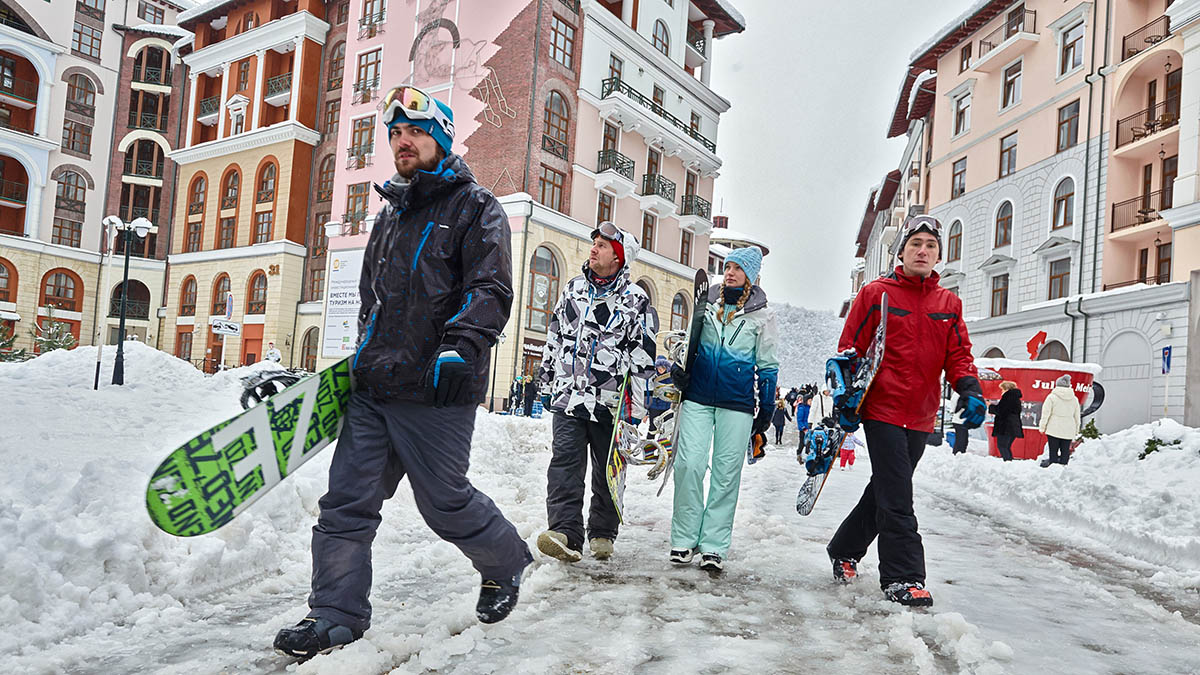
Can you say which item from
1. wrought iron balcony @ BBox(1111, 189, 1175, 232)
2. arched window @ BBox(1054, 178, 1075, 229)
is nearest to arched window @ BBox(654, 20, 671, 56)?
arched window @ BBox(1054, 178, 1075, 229)

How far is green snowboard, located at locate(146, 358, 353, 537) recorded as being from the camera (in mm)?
2818

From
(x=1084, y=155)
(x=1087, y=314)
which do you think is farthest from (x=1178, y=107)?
(x=1087, y=314)

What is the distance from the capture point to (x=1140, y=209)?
84.5 ft

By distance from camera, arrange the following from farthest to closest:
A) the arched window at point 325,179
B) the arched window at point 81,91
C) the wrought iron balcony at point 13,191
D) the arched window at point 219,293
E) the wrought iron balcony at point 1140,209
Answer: the arched window at point 81,91, the wrought iron balcony at point 13,191, the arched window at point 219,293, the arched window at point 325,179, the wrought iron balcony at point 1140,209

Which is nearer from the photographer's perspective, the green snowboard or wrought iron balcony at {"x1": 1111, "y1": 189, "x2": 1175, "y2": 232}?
the green snowboard

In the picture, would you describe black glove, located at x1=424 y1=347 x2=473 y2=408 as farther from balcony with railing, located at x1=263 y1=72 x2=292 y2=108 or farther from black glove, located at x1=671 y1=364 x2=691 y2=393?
balcony with railing, located at x1=263 y1=72 x2=292 y2=108

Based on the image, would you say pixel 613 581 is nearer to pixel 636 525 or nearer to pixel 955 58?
pixel 636 525

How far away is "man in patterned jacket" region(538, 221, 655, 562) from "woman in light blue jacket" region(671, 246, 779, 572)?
35 cm

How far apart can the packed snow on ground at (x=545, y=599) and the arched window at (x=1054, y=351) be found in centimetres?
2214

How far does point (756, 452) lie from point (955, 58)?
3658 cm

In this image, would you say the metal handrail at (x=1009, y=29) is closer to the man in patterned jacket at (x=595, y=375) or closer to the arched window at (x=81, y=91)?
the man in patterned jacket at (x=595, y=375)

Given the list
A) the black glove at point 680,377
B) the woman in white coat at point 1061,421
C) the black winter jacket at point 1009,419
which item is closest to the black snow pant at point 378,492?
the black glove at point 680,377

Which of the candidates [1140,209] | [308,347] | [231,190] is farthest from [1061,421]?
[231,190]

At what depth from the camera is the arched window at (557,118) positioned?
31.1 m
